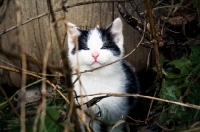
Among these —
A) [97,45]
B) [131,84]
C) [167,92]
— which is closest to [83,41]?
[97,45]

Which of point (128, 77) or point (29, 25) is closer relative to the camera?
point (128, 77)

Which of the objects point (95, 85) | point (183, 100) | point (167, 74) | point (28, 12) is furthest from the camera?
point (28, 12)

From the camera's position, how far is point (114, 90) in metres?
2.48

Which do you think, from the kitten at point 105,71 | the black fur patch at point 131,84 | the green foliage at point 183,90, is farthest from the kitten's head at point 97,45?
the green foliage at point 183,90

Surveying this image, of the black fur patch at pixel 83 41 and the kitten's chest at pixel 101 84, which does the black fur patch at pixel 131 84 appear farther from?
the black fur patch at pixel 83 41

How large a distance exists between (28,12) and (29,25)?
0.12m

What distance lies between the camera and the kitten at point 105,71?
8.00 ft

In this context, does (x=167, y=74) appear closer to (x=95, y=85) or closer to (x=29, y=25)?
(x=95, y=85)

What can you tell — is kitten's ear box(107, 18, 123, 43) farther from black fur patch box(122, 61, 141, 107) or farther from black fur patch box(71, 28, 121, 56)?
black fur patch box(122, 61, 141, 107)

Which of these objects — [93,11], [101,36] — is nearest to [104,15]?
[93,11]

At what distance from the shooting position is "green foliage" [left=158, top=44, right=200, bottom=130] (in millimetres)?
1953

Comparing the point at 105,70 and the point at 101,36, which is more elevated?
the point at 101,36

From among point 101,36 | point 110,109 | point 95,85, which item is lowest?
point 110,109

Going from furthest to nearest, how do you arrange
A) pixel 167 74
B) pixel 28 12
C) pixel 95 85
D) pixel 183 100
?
pixel 28 12
pixel 95 85
pixel 167 74
pixel 183 100
